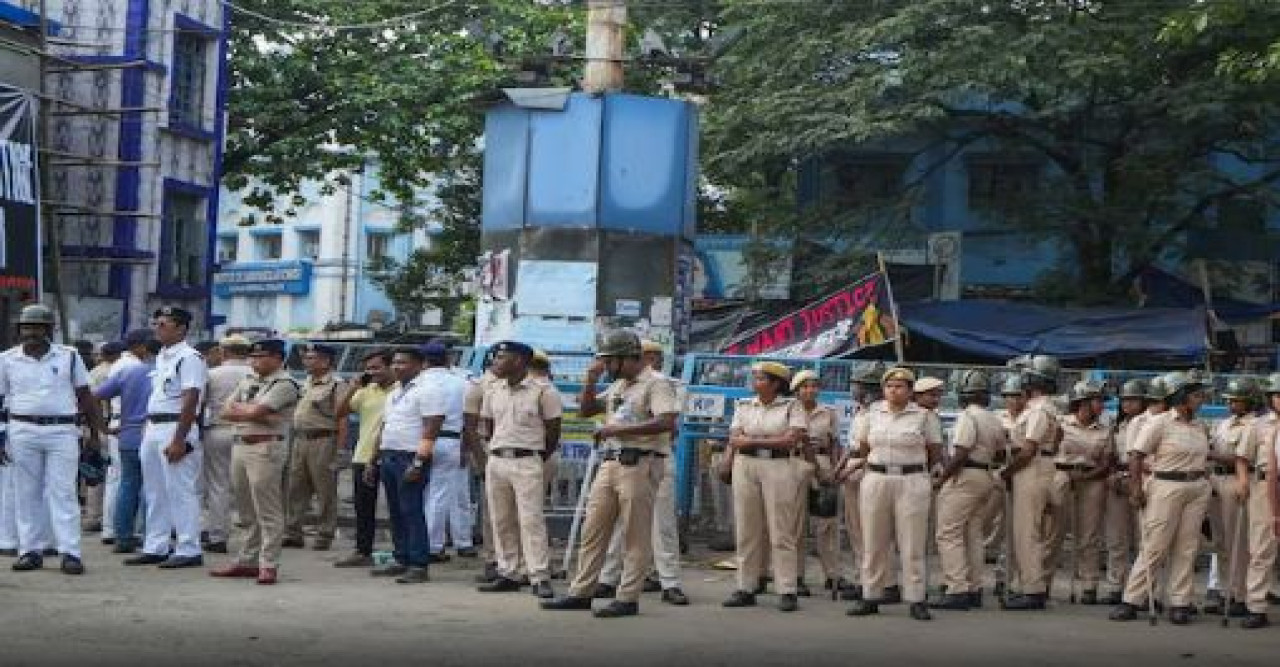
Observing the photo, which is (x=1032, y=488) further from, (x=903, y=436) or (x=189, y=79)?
(x=189, y=79)

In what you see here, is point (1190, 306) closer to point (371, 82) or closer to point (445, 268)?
point (371, 82)

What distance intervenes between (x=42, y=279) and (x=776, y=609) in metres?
14.9

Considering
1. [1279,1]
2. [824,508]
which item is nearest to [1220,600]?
[824,508]

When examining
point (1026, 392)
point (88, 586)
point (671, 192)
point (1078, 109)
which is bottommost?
point (88, 586)

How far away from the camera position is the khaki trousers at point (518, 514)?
11414 millimetres

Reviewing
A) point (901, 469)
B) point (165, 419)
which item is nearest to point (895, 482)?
point (901, 469)

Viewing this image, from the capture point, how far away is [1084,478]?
42.2 ft

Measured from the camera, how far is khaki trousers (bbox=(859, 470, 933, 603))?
1146cm

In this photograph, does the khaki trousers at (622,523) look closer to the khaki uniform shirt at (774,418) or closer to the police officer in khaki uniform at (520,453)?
the police officer in khaki uniform at (520,453)

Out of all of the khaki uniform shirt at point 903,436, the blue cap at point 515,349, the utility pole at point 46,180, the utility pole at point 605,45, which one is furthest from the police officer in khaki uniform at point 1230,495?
the utility pole at point 46,180

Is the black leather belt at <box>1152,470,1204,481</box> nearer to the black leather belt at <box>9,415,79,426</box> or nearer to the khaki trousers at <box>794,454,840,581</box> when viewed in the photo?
the khaki trousers at <box>794,454,840,581</box>

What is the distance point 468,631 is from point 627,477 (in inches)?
61.3

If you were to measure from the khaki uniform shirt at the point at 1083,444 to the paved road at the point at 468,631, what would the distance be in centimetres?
114

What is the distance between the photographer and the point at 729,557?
15.0m
